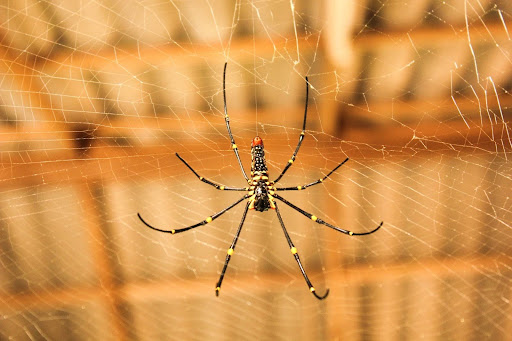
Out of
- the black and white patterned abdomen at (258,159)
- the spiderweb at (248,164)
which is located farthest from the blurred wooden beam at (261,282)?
the black and white patterned abdomen at (258,159)

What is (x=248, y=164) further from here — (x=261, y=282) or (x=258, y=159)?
(x=261, y=282)

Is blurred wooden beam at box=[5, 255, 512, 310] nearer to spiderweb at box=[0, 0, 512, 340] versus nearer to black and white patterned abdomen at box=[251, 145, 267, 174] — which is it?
spiderweb at box=[0, 0, 512, 340]

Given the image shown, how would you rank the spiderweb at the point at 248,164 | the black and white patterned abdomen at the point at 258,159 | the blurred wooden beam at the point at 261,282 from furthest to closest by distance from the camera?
the blurred wooden beam at the point at 261,282 → the spiderweb at the point at 248,164 → the black and white patterned abdomen at the point at 258,159

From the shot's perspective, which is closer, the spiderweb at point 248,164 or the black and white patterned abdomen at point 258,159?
the black and white patterned abdomen at point 258,159

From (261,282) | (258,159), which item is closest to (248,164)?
(258,159)

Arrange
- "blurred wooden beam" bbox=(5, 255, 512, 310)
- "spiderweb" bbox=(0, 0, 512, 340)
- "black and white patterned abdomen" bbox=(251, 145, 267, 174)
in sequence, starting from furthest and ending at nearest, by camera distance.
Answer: "blurred wooden beam" bbox=(5, 255, 512, 310), "spiderweb" bbox=(0, 0, 512, 340), "black and white patterned abdomen" bbox=(251, 145, 267, 174)

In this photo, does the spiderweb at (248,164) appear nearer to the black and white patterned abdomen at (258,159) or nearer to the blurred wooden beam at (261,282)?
the blurred wooden beam at (261,282)

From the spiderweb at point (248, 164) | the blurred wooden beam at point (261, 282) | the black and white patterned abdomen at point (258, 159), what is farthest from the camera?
the blurred wooden beam at point (261, 282)

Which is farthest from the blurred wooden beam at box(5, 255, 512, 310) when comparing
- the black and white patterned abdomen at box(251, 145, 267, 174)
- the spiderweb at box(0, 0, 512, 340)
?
the black and white patterned abdomen at box(251, 145, 267, 174)

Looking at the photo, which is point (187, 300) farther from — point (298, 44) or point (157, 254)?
point (298, 44)
